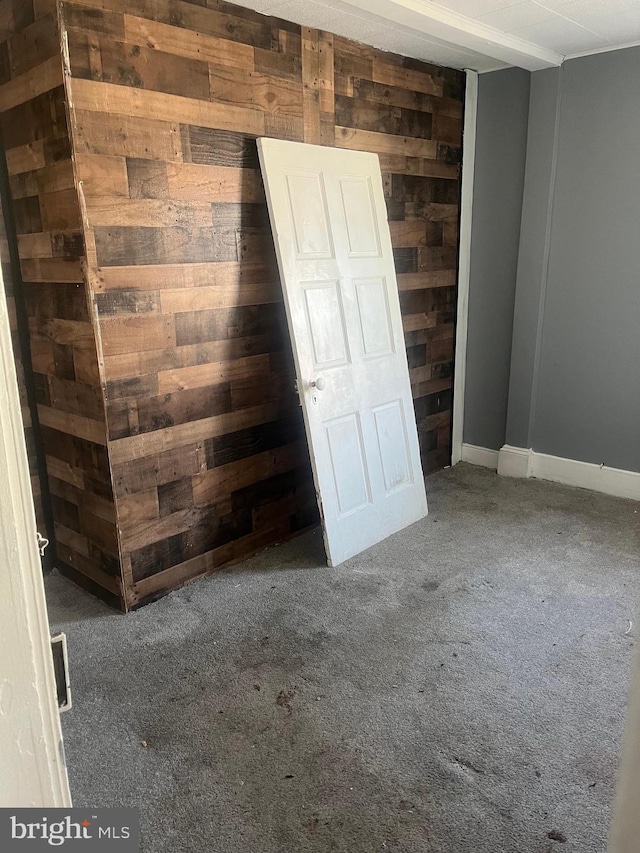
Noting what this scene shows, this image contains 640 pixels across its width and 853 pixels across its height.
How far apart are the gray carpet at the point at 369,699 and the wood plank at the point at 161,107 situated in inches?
73.7

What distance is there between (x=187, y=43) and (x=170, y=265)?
32.3 inches

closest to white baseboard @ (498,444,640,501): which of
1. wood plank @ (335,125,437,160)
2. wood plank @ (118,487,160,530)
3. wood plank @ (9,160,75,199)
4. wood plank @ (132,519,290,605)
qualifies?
wood plank @ (132,519,290,605)

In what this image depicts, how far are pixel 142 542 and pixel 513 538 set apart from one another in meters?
1.77

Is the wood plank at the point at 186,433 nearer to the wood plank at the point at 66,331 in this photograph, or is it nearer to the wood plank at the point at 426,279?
the wood plank at the point at 66,331

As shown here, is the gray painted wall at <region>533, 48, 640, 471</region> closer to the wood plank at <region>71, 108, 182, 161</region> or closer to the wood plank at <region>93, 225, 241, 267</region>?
the wood plank at <region>93, 225, 241, 267</region>

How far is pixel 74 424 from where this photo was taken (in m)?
2.56

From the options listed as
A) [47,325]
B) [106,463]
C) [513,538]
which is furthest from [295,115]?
[513,538]

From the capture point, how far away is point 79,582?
9.17ft

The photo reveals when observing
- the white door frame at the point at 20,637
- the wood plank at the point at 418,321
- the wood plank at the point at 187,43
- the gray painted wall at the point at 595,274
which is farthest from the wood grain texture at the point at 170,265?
the white door frame at the point at 20,637

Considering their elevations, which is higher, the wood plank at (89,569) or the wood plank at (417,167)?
the wood plank at (417,167)

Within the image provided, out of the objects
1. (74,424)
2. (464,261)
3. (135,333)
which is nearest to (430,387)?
(464,261)

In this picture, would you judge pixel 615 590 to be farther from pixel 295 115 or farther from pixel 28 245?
pixel 28 245

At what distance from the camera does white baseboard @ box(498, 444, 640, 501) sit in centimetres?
362

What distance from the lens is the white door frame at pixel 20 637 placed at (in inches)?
24.9
